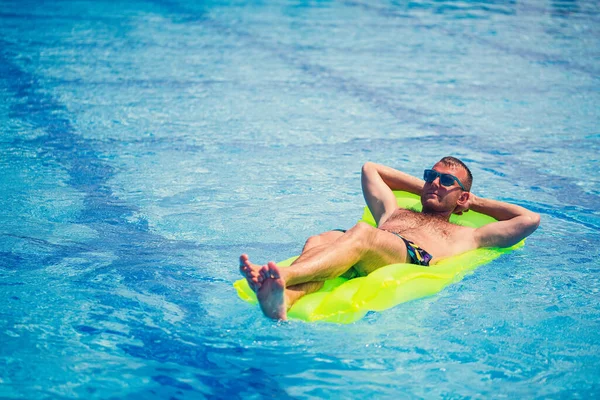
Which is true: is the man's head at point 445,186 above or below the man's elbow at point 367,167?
below

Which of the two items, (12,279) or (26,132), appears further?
(26,132)

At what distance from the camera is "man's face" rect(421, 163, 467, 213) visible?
442cm

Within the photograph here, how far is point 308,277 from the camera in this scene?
135 inches

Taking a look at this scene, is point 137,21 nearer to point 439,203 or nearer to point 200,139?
point 200,139

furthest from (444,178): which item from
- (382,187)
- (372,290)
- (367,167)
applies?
(372,290)

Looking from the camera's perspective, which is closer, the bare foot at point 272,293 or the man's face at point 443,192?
the bare foot at point 272,293

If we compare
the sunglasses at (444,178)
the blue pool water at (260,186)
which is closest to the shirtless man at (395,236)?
the sunglasses at (444,178)

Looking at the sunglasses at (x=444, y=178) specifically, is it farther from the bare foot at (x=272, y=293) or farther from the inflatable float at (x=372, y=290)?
the bare foot at (x=272, y=293)

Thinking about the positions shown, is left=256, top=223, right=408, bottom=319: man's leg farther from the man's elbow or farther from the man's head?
the man's elbow

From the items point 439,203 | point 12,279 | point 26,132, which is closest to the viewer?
point 12,279

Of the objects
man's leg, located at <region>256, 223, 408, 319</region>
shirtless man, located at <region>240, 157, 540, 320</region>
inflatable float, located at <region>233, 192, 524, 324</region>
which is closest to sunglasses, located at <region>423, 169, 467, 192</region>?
shirtless man, located at <region>240, 157, 540, 320</region>

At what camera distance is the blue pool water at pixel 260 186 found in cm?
316

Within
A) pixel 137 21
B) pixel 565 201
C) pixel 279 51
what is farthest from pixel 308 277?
pixel 137 21

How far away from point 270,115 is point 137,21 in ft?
16.2
